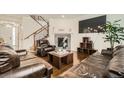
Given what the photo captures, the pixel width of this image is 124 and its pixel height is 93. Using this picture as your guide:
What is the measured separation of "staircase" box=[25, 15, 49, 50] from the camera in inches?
81.4

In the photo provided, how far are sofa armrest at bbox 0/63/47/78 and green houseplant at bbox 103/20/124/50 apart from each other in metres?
0.93

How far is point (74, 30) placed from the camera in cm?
211

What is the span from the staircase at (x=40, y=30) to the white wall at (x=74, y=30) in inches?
2.7

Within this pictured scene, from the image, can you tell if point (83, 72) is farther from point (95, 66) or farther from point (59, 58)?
point (59, 58)


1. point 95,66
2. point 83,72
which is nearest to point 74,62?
point 83,72

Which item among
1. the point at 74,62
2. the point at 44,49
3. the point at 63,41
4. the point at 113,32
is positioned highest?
the point at 113,32

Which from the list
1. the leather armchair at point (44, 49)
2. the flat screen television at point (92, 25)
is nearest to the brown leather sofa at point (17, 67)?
the leather armchair at point (44, 49)

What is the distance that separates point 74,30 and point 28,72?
32.4 inches

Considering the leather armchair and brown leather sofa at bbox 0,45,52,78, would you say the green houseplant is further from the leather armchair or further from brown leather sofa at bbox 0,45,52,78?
brown leather sofa at bbox 0,45,52,78

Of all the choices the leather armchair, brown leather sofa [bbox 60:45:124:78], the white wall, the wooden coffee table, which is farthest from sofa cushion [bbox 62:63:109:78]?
the leather armchair

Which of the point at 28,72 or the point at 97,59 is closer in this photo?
the point at 28,72

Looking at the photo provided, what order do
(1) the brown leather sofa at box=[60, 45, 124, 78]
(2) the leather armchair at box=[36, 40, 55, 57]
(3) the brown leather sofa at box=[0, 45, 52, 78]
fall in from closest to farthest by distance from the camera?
(3) the brown leather sofa at box=[0, 45, 52, 78] < (1) the brown leather sofa at box=[60, 45, 124, 78] < (2) the leather armchair at box=[36, 40, 55, 57]
